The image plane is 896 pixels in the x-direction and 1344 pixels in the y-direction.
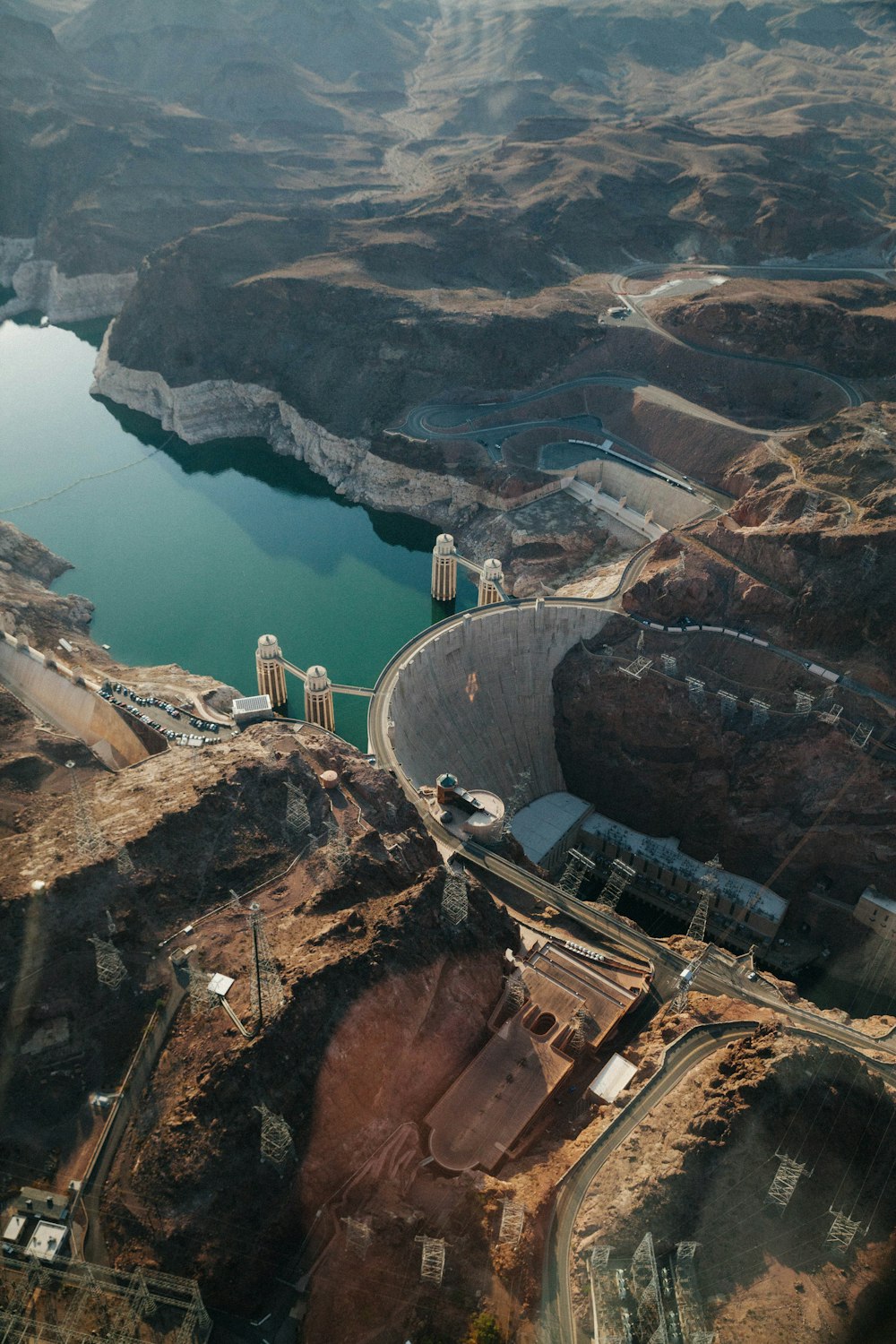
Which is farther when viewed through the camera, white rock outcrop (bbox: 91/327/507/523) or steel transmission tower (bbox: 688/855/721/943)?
white rock outcrop (bbox: 91/327/507/523)

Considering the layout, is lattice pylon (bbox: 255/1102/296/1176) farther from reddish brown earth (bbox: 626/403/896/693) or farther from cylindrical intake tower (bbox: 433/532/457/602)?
cylindrical intake tower (bbox: 433/532/457/602)

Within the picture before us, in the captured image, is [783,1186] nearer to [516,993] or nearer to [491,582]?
[516,993]

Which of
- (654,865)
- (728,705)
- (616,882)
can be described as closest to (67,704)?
(616,882)

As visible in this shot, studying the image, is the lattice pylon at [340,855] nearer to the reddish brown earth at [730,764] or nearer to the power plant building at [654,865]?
the power plant building at [654,865]

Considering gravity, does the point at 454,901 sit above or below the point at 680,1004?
above

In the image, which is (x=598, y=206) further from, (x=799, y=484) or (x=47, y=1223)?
(x=47, y=1223)

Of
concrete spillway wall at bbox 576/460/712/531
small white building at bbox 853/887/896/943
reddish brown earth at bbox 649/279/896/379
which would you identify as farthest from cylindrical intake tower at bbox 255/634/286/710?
reddish brown earth at bbox 649/279/896/379
